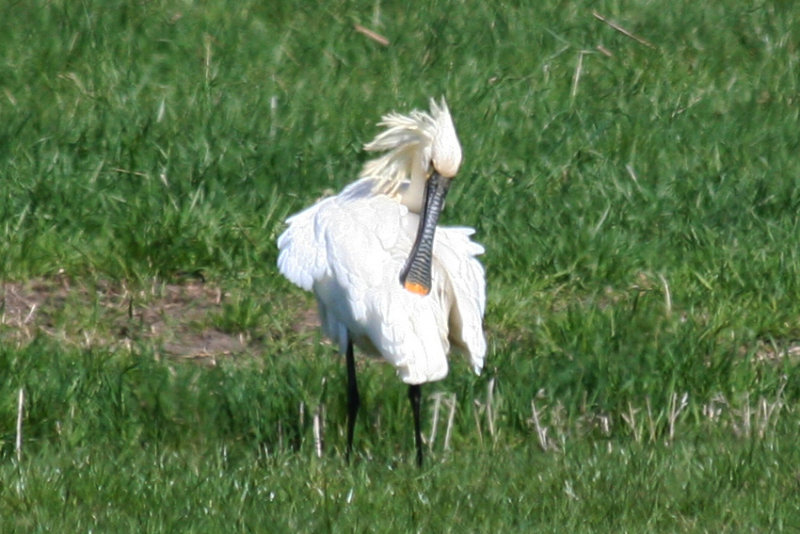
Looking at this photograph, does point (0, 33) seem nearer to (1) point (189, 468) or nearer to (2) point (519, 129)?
(2) point (519, 129)

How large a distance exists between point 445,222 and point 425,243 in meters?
2.12

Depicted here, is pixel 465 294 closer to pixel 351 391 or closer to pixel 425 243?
pixel 425 243

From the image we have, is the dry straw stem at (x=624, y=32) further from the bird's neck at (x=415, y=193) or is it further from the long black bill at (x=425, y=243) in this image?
the long black bill at (x=425, y=243)

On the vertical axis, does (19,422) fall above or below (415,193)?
below

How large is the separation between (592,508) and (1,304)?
3.20m

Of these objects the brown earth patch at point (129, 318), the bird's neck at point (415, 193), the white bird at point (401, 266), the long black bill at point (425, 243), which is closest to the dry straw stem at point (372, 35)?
the brown earth patch at point (129, 318)

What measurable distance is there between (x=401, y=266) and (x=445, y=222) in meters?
2.13

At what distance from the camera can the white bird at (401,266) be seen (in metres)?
5.79

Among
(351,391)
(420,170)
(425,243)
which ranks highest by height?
(420,170)

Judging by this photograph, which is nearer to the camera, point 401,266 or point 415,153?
point 401,266

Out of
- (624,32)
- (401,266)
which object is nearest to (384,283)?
(401,266)

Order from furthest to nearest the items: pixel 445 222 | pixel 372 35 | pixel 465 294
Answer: pixel 372 35, pixel 445 222, pixel 465 294

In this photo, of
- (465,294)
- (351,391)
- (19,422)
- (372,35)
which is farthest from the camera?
(372,35)

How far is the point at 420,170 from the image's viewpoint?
6.50 meters
